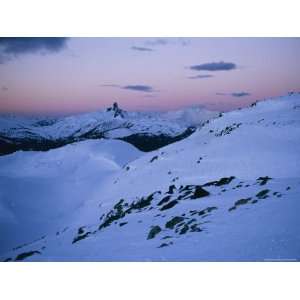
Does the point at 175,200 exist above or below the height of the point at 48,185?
below

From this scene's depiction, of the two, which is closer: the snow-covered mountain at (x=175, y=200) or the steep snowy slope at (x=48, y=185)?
the snow-covered mountain at (x=175, y=200)

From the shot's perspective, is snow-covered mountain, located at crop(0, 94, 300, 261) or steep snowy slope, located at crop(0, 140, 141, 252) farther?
steep snowy slope, located at crop(0, 140, 141, 252)

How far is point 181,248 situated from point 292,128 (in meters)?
10.6

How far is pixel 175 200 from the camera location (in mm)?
11898

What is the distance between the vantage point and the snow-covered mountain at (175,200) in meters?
8.54

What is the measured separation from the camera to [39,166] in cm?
2319

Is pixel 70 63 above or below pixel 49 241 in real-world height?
above

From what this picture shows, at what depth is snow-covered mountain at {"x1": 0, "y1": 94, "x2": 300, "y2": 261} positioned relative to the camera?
28.0 ft

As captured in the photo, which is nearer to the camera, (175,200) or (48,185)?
(175,200)
